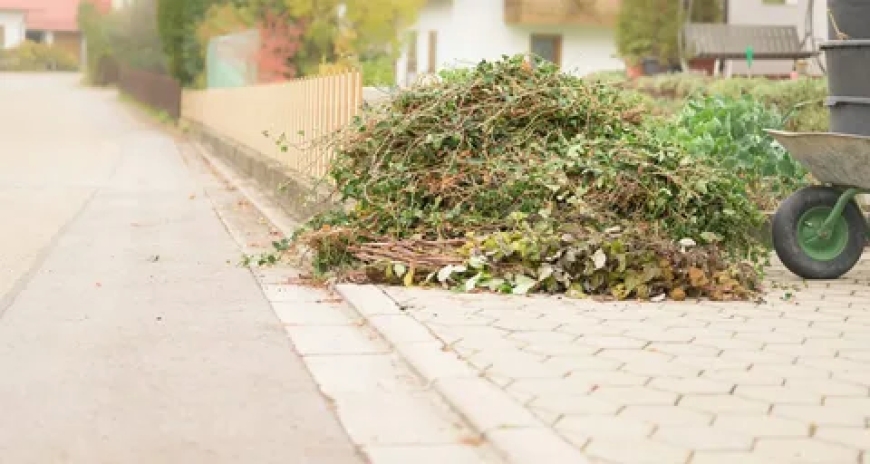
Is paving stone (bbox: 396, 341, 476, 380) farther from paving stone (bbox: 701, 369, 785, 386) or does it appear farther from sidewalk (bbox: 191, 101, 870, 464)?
paving stone (bbox: 701, 369, 785, 386)

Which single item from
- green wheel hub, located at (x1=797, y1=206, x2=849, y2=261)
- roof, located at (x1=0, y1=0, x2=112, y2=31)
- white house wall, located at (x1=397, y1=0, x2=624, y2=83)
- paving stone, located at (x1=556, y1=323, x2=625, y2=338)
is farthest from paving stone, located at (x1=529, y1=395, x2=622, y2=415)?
roof, located at (x1=0, y1=0, x2=112, y2=31)

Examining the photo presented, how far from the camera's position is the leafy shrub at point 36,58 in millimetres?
89000

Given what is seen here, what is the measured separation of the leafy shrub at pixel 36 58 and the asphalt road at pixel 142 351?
7917 centimetres

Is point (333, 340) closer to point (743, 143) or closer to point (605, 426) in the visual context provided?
point (605, 426)

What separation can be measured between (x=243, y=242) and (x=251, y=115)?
8.75 m

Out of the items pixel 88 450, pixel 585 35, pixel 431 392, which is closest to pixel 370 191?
pixel 431 392

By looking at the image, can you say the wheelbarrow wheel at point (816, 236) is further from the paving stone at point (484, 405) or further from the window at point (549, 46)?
the window at point (549, 46)

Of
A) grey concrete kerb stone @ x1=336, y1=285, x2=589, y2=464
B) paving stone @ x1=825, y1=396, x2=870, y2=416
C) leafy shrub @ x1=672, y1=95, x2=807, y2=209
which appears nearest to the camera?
grey concrete kerb stone @ x1=336, y1=285, x2=589, y2=464

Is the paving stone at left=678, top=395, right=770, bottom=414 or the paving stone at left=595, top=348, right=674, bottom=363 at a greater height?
the paving stone at left=678, top=395, right=770, bottom=414

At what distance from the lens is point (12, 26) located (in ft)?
338

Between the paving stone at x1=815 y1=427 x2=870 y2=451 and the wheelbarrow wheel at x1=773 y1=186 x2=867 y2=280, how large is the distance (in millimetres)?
3929

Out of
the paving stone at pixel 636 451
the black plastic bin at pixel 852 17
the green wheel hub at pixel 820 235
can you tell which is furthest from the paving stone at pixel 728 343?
the black plastic bin at pixel 852 17

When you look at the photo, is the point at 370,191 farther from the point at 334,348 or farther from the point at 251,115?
the point at 251,115

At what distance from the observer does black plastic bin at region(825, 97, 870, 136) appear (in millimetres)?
8820
